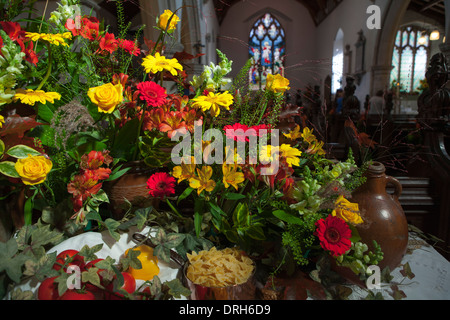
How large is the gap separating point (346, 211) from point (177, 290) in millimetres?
373

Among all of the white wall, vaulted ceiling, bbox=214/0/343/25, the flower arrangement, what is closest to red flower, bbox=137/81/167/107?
the flower arrangement

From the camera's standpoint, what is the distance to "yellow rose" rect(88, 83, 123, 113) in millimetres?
623

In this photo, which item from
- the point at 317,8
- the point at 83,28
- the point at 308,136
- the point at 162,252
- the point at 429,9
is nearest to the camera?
the point at 162,252

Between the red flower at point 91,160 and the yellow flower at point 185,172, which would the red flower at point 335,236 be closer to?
the yellow flower at point 185,172

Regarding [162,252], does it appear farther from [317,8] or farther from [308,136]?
[317,8]

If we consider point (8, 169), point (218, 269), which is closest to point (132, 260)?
point (218, 269)

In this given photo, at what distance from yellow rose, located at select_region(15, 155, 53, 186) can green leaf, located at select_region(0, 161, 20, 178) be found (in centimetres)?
5

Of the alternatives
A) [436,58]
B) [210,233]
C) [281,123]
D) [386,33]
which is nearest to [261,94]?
[281,123]

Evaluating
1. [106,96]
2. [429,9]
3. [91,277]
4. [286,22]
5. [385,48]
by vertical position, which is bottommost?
[91,277]

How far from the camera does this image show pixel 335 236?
625 millimetres

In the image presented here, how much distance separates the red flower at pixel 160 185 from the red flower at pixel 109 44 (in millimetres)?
340

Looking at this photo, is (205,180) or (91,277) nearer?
(91,277)

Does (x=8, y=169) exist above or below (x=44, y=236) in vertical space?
above
